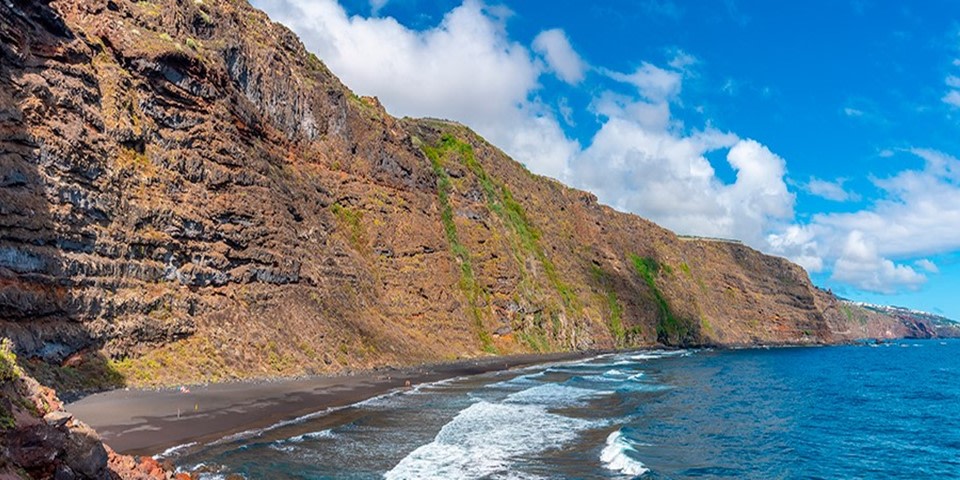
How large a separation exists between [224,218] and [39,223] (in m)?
14.5

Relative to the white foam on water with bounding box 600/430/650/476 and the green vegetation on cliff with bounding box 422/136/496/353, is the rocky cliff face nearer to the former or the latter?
the green vegetation on cliff with bounding box 422/136/496/353

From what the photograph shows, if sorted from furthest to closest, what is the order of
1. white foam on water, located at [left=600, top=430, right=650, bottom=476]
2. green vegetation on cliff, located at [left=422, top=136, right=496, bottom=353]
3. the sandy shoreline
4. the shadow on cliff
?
green vegetation on cliff, located at [left=422, top=136, right=496, bottom=353]
the shadow on cliff
white foam on water, located at [left=600, top=430, right=650, bottom=476]
the sandy shoreline

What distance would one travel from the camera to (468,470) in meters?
22.7

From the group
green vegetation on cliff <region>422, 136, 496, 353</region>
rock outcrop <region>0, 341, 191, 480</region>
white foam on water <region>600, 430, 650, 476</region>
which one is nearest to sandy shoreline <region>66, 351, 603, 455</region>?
rock outcrop <region>0, 341, 191, 480</region>

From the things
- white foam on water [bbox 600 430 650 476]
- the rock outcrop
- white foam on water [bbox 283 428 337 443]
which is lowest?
white foam on water [bbox 600 430 650 476]

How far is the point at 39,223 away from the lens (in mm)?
30766

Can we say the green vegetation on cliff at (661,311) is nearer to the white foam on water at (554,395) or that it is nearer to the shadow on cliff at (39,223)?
the white foam on water at (554,395)

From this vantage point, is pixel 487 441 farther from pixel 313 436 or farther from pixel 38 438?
pixel 38 438

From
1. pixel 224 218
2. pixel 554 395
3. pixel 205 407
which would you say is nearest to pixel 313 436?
pixel 205 407

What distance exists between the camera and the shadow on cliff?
28.6 metres

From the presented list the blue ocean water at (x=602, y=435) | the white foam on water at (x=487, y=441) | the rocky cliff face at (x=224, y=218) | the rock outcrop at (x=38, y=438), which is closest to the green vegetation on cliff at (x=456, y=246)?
the rocky cliff face at (x=224, y=218)

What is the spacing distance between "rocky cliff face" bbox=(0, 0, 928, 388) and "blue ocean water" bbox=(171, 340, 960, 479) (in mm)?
11635

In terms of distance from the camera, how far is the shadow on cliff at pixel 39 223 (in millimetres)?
28594

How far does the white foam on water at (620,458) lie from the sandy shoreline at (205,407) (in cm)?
1566
